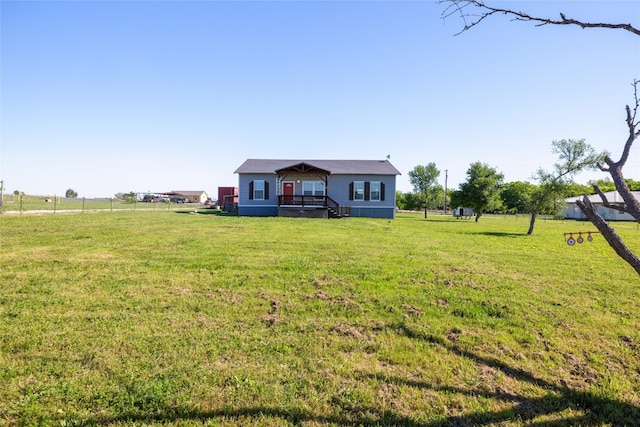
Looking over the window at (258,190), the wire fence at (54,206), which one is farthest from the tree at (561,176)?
the wire fence at (54,206)

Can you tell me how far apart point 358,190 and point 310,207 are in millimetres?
4859

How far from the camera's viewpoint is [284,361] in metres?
3.48

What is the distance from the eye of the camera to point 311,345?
3.84 metres

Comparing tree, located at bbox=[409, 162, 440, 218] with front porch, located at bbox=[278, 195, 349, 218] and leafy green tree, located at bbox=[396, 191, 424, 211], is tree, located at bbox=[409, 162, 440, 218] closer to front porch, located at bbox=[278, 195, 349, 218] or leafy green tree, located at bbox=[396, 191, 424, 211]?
leafy green tree, located at bbox=[396, 191, 424, 211]

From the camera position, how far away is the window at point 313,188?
90.3ft

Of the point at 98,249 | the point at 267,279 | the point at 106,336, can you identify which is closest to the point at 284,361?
the point at 106,336

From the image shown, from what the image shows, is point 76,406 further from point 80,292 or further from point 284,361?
point 80,292

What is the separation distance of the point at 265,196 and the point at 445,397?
2608cm

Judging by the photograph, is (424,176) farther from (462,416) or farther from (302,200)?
(462,416)

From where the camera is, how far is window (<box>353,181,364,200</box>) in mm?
27797

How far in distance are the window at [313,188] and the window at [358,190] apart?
2850mm

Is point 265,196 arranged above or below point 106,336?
above

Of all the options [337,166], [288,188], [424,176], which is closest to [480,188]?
[337,166]

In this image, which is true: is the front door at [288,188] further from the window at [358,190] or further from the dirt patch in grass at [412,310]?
the dirt patch in grass at [412,310]
